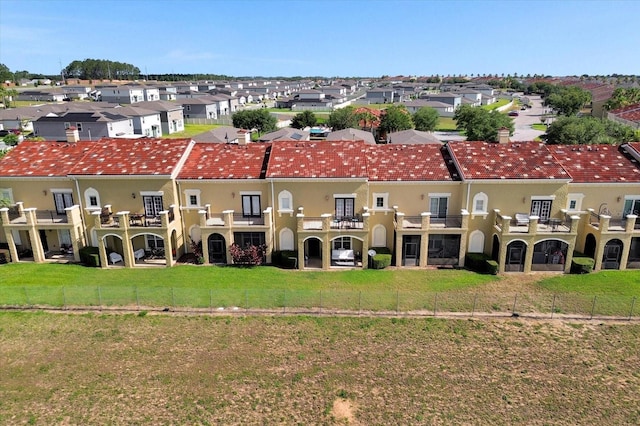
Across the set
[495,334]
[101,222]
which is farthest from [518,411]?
[101,222]

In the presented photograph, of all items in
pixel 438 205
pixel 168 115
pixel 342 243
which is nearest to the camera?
pixel 438 205


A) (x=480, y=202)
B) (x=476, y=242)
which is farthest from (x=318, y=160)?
(x=476, y=242)

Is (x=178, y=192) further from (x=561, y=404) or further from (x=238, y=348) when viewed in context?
(x=561, y=404)

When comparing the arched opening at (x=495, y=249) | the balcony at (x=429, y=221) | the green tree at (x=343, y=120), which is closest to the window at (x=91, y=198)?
the balcony at (x=429, y=221)

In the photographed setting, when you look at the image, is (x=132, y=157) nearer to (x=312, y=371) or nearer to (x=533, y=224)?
(x=312, y=371)

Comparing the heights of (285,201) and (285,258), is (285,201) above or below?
above

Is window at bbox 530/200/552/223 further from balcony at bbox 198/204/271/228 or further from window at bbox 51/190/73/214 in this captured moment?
window at bbox 51/190/73/214

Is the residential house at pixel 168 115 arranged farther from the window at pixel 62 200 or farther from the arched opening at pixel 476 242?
the arched opening at pixel 476 242

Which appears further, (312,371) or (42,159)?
(42,159)
